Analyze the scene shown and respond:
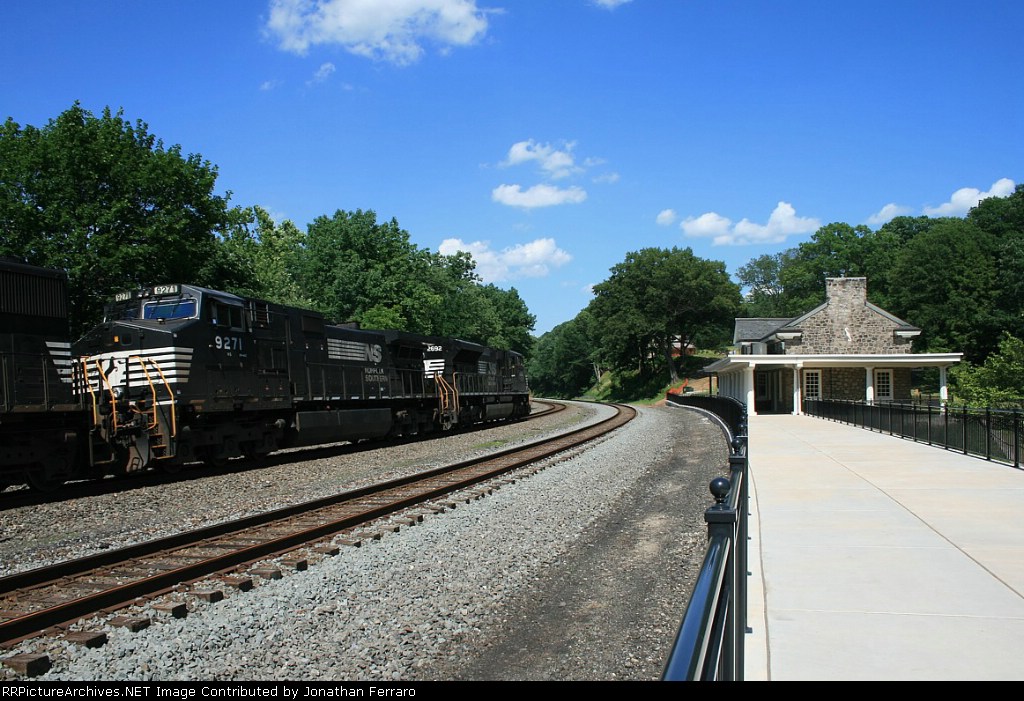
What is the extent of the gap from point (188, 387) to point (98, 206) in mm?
15845

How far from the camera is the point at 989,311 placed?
64188mm

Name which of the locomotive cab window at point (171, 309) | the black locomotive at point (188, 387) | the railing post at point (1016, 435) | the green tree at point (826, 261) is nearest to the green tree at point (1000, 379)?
the railing post at point (1016, 435)

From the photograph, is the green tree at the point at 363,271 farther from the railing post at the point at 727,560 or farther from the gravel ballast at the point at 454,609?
the railing post at the point at 727,560

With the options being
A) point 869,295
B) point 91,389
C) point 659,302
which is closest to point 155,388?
point 91,389

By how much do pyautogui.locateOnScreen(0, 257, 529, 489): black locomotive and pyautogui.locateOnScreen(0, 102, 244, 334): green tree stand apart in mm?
10153

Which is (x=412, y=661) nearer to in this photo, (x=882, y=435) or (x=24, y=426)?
(x=24, y=426)

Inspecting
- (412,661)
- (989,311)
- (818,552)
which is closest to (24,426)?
(412,661)

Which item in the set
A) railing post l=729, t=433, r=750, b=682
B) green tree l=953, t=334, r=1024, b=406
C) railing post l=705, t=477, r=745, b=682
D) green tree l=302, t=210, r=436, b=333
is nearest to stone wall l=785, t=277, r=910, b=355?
green tree l=953, t=334, r=1024, b=406

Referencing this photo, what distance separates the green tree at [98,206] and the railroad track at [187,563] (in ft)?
63.1

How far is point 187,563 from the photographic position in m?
7.91

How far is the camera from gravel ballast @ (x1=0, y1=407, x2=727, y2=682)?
526 centimetres

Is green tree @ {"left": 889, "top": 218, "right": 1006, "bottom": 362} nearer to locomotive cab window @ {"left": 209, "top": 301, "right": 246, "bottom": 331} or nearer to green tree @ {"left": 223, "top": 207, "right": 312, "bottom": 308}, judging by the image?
green tree @ {"left": 223, "top": 207, "right": 312, "bottom": 308}

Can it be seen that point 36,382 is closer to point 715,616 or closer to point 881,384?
point 715,616

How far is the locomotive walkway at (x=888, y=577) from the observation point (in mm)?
4562
